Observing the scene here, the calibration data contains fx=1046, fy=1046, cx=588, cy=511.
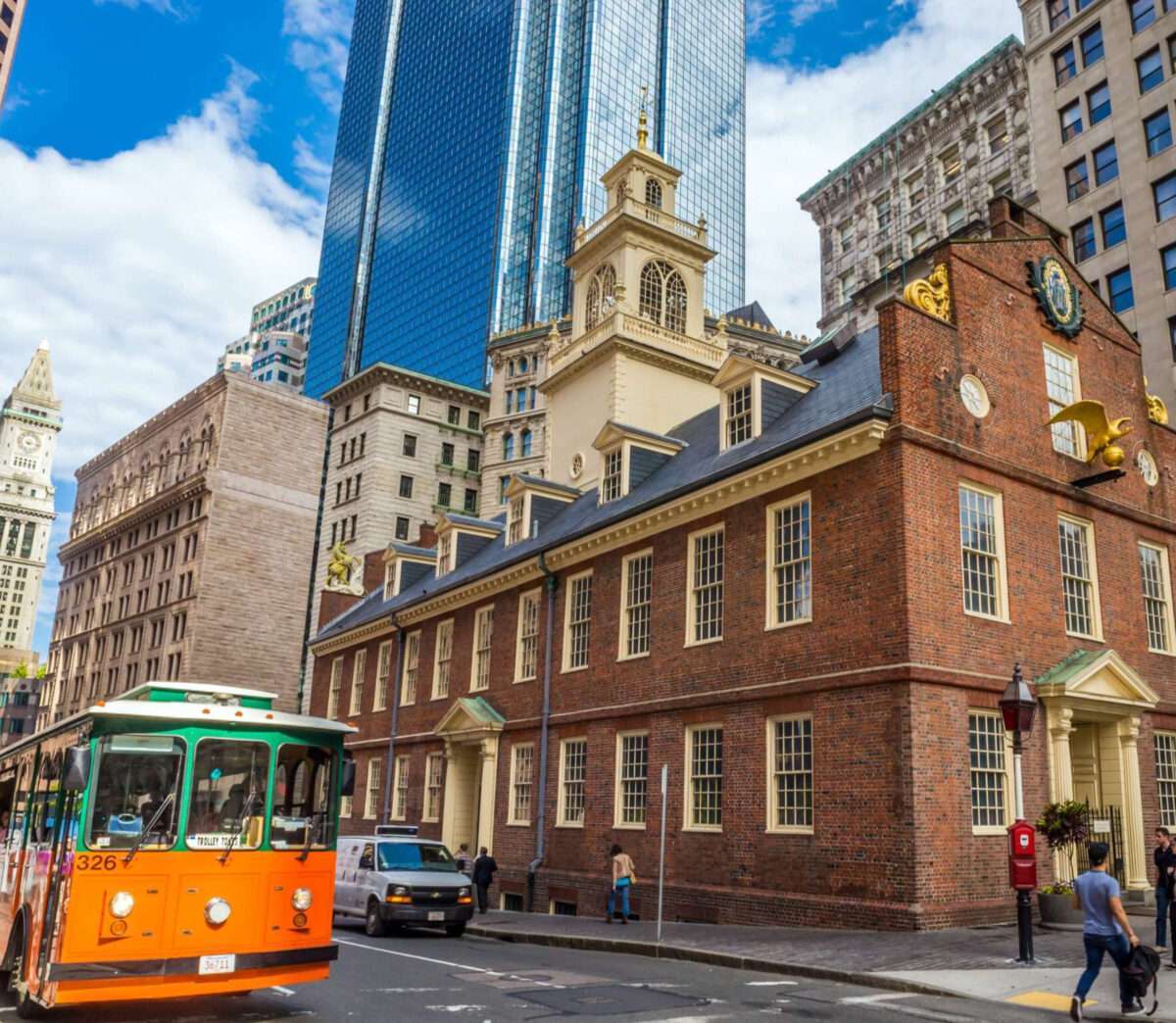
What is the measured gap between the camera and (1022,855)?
13672mm

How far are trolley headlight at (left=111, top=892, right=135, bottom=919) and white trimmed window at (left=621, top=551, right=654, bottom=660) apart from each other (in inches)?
595

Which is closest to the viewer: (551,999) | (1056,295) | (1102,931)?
(1102,931)

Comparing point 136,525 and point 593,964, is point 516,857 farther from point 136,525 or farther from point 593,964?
point 136,525

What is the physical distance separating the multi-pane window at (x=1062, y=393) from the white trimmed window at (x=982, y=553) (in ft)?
9.76

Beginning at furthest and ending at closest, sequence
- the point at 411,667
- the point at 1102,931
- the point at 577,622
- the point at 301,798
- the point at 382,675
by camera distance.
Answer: the point at 382,675 → the point at 411,667 → the point at 577,622 → the point at 301,798 → the point at 1102,931

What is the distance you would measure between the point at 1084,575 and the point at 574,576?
1167 centimetres

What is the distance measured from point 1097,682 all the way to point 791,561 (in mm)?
5978

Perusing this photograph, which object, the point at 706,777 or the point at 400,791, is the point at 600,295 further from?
the point at 706,777

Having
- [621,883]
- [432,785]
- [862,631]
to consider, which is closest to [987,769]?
[862,631]

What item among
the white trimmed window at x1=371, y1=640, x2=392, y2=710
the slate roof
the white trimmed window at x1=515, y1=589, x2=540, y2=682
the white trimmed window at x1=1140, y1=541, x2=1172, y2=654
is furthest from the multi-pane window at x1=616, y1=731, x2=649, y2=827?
the white trimmed window at x1=371, y1=640, x2=392, y2=710

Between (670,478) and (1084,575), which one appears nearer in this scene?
(1084,575)

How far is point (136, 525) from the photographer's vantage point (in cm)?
8606

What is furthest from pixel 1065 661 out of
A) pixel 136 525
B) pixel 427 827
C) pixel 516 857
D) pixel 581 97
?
pixel 581 97

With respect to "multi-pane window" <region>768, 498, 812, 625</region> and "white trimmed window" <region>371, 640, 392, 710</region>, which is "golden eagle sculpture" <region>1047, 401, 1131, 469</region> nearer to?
"multi-pane window" <region>768, 498, 812, 625</region>
